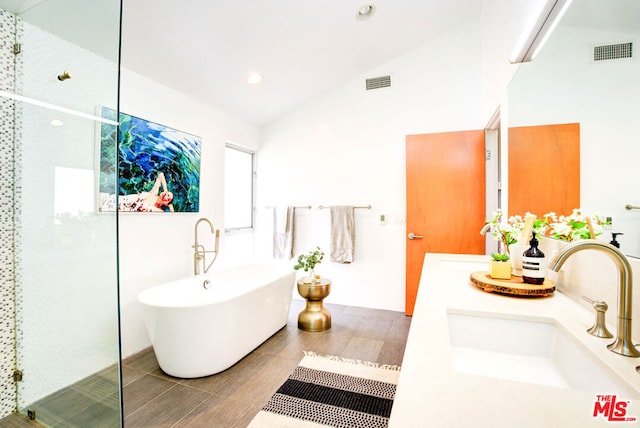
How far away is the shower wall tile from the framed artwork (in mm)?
582

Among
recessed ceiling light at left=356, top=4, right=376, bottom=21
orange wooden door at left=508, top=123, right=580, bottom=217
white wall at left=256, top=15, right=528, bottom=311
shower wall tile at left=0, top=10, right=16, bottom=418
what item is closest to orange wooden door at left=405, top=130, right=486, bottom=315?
white wall at left=256, top=15, right=528, bottom=311

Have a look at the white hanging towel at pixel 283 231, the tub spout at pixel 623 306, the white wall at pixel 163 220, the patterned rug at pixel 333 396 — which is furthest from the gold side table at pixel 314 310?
the tub spout at pixel 623 306

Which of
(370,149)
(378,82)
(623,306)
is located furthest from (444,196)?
(623,306)

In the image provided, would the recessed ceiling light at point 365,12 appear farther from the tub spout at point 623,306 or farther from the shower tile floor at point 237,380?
the shower tile floor at point 237,380

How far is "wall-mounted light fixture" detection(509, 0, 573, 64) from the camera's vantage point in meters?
1.22

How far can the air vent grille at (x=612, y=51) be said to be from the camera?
80 cm

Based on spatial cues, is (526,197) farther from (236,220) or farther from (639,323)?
(236,220)

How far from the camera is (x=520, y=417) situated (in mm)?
498

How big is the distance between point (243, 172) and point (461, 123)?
2.65 meters

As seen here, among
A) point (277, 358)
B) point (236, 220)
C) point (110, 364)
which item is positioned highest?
point (236, 220)

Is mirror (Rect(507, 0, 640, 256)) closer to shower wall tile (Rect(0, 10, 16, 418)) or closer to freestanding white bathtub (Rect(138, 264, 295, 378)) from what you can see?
freestanding white bathtub (Rect(138, 264, 295, 378))

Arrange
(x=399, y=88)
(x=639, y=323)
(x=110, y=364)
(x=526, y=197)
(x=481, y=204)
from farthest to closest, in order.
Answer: (x=399, y=88) < (x=481, y=204) < (x=526, y=197) < (x=110, y=364) < (x=639, y=323)

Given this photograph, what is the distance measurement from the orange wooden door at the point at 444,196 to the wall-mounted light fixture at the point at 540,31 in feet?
4.65

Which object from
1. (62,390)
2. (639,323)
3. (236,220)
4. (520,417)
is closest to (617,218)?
(639,323)
